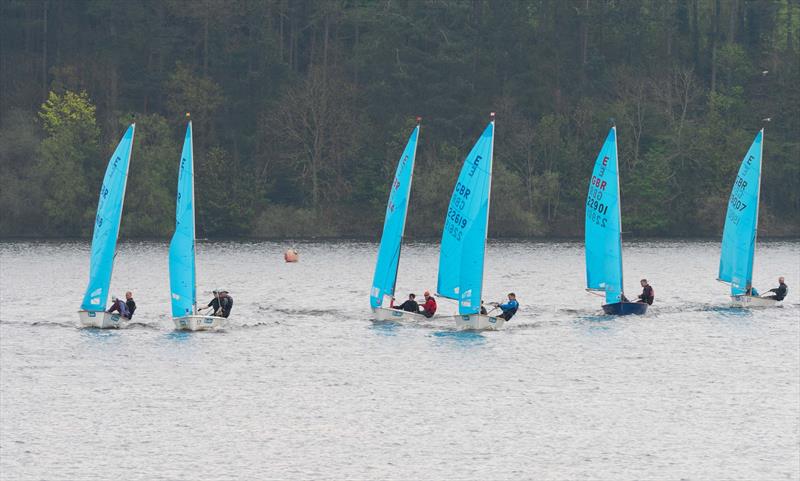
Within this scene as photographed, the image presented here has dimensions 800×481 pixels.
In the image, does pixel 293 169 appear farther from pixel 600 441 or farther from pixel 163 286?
pixel 600 441

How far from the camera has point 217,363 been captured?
62344 millimetres

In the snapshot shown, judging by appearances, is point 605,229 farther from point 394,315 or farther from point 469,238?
point 394,315

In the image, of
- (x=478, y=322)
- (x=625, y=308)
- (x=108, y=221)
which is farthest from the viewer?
(x=625, y=308)

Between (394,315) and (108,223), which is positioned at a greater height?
(108,223)

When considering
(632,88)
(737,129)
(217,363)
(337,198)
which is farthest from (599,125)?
(217,363)

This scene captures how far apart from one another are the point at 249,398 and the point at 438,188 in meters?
83.1

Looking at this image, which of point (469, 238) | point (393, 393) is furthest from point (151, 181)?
point (393, 393)

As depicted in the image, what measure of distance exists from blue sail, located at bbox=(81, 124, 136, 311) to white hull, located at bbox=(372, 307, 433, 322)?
523 inches

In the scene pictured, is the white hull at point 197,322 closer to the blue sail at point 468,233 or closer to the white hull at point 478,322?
the blue sail at point 468,233

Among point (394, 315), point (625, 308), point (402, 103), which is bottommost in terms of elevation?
point (394, 315)

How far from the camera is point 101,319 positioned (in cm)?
6769

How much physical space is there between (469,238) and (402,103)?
80.3m

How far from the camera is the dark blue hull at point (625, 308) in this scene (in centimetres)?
7394

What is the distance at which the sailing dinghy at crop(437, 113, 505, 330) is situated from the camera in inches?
2574
